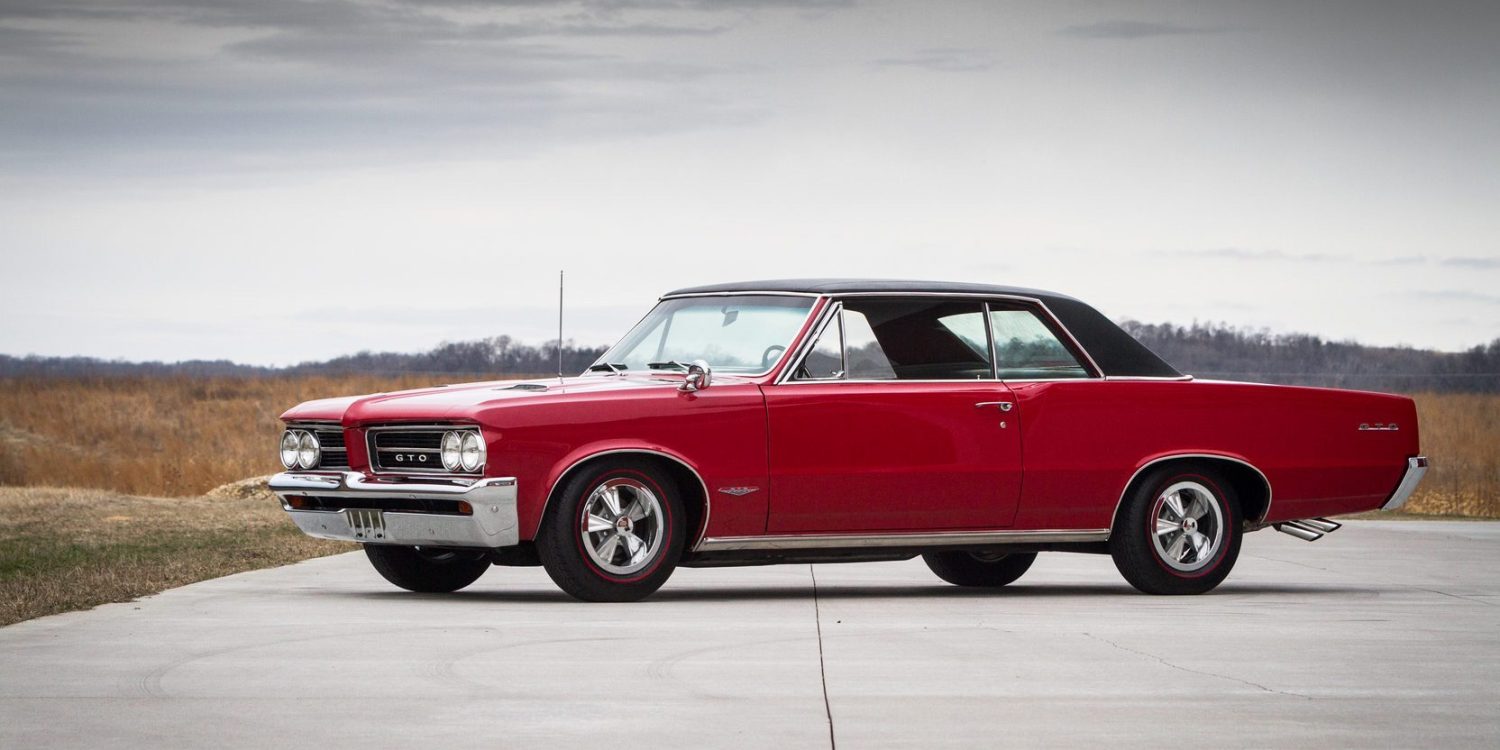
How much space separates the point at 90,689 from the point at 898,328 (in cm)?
533

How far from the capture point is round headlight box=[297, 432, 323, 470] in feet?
37.5

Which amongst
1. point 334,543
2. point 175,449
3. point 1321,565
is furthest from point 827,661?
point 175,449

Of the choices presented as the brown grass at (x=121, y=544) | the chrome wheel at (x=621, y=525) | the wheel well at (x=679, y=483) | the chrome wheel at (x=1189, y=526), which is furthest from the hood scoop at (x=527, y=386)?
the chrome wheel at (x=1189, y=526)

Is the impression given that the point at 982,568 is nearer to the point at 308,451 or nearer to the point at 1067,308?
the point at 1067,308

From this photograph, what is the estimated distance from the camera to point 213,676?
316 inches

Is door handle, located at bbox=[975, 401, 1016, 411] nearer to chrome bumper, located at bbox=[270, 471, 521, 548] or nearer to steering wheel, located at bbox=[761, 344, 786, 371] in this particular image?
steering wheel, located at bbox=[761, 344, 786, 371]

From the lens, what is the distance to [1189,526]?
12.1 m

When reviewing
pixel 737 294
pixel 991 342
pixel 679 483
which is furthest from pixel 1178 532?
pixel 679 483

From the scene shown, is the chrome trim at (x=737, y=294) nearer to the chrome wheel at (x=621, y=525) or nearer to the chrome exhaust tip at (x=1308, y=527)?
the chrome wheel at (x=621, y=525)

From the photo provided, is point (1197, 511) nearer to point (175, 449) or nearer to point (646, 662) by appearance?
point (646, 662)

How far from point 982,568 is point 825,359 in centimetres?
230

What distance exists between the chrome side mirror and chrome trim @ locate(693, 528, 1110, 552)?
2.59ft

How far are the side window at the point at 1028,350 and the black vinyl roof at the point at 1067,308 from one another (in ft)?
0.41

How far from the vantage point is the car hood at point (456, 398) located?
1055cm
